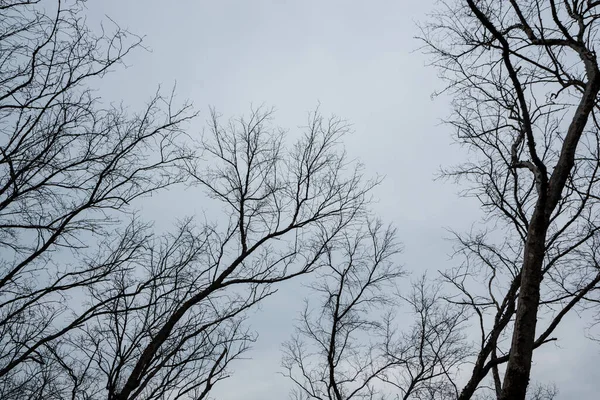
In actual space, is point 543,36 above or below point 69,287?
above

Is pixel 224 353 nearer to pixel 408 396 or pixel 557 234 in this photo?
pixel 557 234

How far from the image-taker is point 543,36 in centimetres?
654

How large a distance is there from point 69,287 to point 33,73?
8.90ft

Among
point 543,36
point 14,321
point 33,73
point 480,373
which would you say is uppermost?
point 543,36

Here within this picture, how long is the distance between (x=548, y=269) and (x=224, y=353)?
245 inches

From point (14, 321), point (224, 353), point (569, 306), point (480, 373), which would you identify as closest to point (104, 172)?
point (14, 321)

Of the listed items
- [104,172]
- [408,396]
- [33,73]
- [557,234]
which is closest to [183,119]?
[104,172]

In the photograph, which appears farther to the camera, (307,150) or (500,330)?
(307,150)

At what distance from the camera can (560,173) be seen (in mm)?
5520

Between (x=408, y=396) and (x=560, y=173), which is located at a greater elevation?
(x=408, y=396)

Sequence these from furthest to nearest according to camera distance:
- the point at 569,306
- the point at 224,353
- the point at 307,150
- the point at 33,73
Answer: the point at 307,150 → the point at 224,353 → the point at 569,306 → the point at 33,73

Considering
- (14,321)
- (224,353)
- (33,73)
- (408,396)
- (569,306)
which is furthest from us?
(408,396)

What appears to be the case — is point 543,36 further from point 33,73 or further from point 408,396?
point 408,396

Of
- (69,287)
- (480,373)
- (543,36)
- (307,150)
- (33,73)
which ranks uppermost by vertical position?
(307,150)
